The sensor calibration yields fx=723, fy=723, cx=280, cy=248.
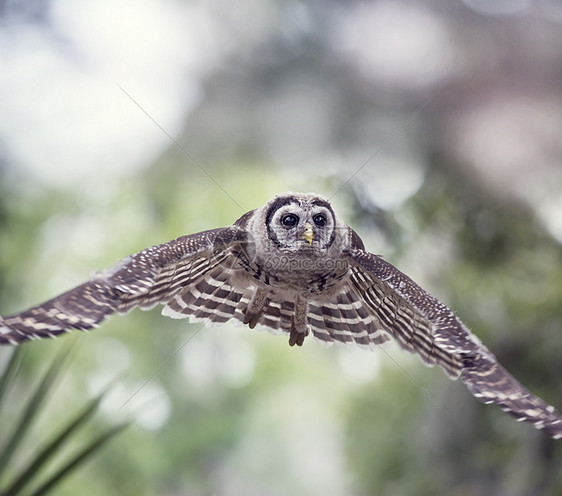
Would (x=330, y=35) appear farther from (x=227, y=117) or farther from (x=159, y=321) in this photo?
(x=159, y=321)

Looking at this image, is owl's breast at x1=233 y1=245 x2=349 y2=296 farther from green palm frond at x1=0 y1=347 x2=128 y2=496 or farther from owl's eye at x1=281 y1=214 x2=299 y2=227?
green palm frond at x1=0 y1=347 x2=128 y2=496

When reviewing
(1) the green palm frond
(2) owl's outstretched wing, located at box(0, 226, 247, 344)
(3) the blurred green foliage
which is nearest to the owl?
(2) owl's outstretched wing, located at box(0, 226, 247, 344)

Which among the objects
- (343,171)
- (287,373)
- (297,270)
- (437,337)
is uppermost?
(287,373)

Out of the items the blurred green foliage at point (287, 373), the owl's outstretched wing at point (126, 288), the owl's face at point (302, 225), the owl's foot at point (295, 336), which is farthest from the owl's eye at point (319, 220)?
the blurred green foliage at point (287, 373)

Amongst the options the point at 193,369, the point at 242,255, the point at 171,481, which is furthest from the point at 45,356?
the point at 242,255

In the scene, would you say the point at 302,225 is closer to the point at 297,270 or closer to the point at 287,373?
the point at 297,270

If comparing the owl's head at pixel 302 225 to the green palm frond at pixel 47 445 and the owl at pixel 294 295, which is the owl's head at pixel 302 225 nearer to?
the owl at pixel 294 295

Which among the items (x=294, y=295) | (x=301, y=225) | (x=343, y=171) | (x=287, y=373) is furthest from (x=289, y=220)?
(x=287, y=373)
